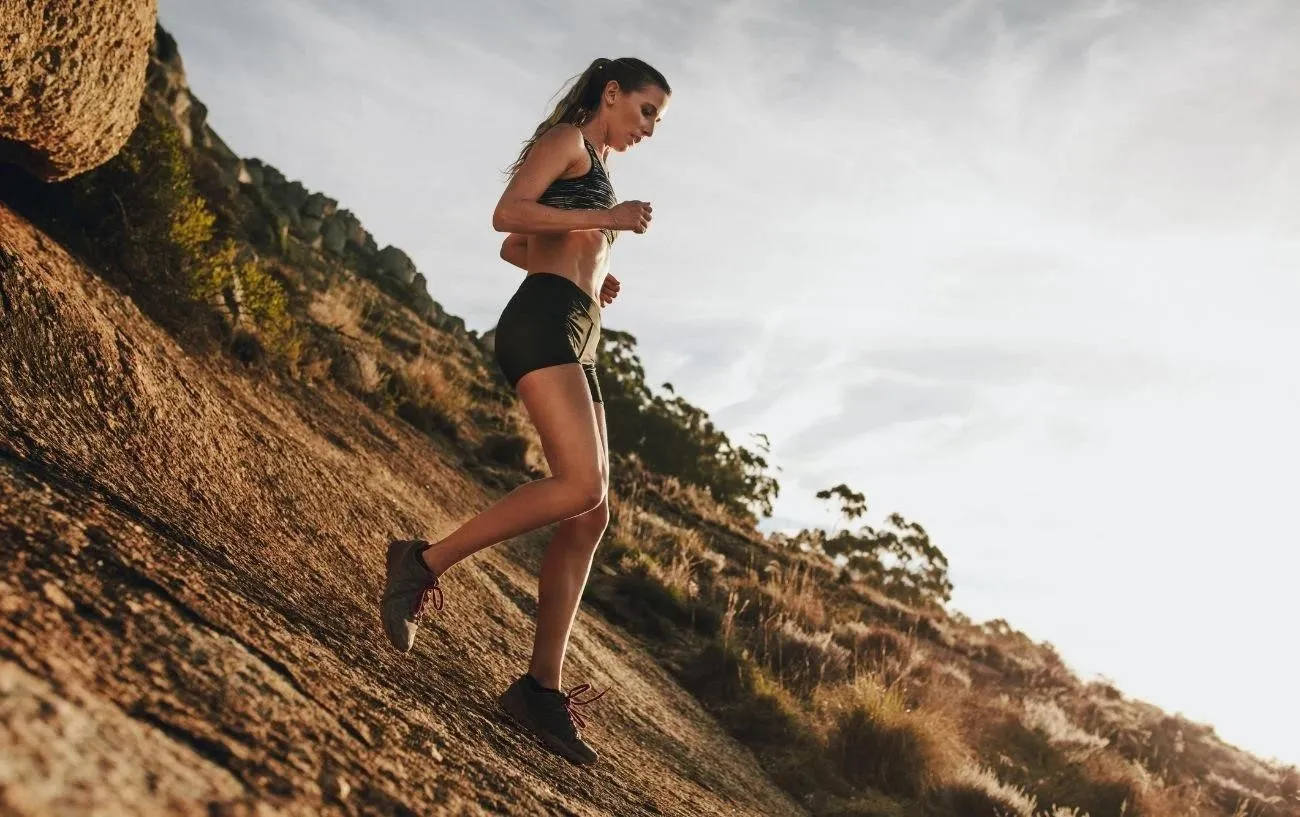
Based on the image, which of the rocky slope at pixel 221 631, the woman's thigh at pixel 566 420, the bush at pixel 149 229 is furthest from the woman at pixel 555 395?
the bush at pixel 149 229

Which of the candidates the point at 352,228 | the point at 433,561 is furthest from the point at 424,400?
the point at 352,228

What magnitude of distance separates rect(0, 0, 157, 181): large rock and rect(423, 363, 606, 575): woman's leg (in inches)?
94.8

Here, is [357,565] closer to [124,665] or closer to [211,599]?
[211,599]

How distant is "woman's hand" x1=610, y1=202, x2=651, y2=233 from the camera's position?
224cm

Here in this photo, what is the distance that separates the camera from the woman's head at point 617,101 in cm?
274

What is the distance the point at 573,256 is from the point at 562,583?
99cm

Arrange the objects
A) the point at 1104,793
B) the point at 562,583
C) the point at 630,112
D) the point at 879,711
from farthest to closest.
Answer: the point at 1104,793 < the point at 879,711 < the point at 630,112 < the point at 562,583

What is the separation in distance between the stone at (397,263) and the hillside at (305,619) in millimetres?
39023

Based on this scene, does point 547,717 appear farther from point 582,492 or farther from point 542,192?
point 542,192

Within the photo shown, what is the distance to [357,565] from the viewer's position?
3025 millimetres

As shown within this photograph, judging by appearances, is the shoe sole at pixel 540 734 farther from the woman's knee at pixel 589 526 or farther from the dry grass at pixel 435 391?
the dry grass at pixel 435 391

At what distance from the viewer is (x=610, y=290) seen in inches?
111

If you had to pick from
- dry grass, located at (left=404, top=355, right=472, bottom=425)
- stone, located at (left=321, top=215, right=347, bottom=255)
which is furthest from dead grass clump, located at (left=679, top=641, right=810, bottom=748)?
stone, located at (left=321, top=215, right=347, bottom=255)

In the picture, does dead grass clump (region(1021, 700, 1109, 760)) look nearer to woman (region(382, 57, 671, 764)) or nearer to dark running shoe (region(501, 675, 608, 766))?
dark running shoe (region(501, 675, 608, 766))
